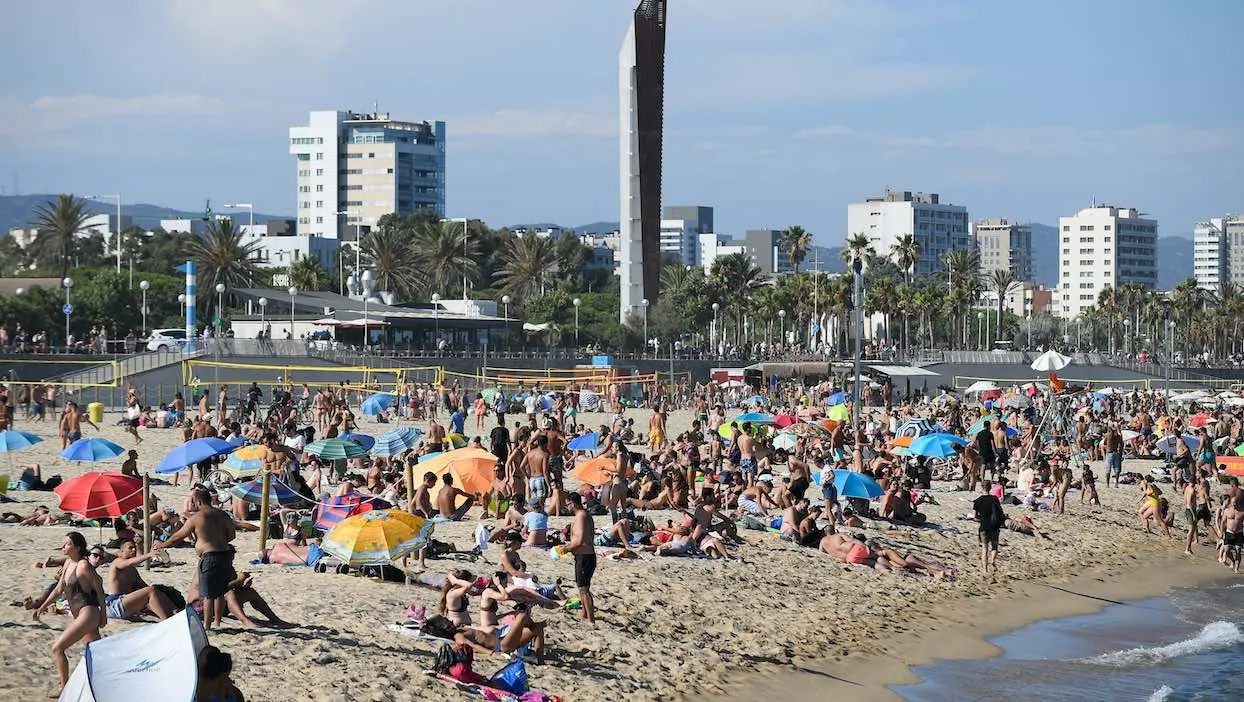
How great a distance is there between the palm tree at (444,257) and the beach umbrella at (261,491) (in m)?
73.0

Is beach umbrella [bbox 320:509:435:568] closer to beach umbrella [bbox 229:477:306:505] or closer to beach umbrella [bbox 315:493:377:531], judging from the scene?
beach umbrella [bbox 315:493:377:531]

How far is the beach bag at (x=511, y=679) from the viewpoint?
10.5 m

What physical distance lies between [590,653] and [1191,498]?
14.5m

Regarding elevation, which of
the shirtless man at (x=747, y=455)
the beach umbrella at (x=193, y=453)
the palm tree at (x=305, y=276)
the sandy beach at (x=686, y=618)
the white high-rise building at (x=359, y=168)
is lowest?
the sandy beach at (x=686, y=618)

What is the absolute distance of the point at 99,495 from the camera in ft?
45.1

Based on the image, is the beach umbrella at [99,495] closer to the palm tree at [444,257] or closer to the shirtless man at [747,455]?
the shirtless man at [747,455]

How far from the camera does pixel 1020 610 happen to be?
17234 mm

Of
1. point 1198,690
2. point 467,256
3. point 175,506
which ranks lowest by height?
point 1198,690

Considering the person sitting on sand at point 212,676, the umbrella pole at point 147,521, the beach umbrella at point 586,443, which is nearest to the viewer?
the person sitting on sand at point 212,676

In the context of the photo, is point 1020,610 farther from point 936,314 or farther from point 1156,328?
point 1156,328

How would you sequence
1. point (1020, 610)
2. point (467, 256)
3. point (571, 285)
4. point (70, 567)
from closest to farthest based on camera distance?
point (70, 567) → point (1020, 610) → point (467, 256) → point (571, 285)

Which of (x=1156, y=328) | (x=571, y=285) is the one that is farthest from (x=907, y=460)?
(x=1156, y=328)

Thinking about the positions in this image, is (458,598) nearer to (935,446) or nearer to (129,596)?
(129,596)

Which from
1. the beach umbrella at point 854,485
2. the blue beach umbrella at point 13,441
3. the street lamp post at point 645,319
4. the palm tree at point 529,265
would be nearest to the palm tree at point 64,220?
the palm tree at point 529,265
